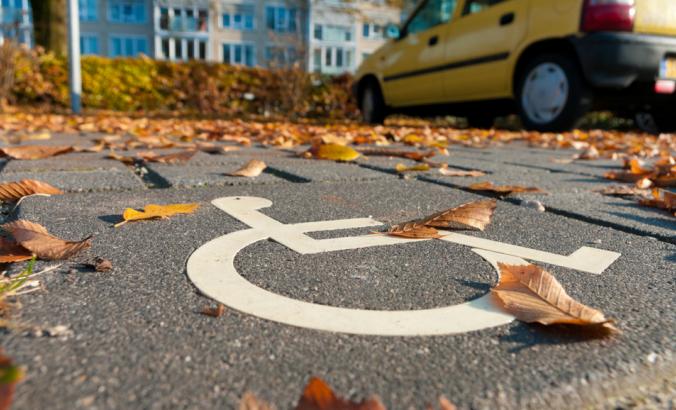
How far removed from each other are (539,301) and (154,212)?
37.5 inches

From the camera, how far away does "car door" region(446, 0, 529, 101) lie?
19.0ft

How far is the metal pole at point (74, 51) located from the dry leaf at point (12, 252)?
26.9 ft

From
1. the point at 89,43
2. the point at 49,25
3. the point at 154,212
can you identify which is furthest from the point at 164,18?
the point at 154,212

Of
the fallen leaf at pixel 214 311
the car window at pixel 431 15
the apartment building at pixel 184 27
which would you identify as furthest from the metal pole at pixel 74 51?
the apartment building at pixel 184 27

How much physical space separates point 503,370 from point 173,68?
13.2 meters

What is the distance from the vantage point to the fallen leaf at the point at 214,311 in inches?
32.4

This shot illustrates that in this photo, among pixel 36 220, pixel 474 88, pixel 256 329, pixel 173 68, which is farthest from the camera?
pixel 173 68

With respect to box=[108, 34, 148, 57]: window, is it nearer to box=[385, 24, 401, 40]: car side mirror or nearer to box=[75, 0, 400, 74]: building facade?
box=[75, 0, 400, 74]: building facade

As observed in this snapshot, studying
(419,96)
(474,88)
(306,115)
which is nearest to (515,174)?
(474,88)

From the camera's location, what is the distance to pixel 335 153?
3.03 metres

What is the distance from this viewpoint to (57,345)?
70cm

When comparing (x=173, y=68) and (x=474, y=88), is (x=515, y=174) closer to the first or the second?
(x=474, y=88)

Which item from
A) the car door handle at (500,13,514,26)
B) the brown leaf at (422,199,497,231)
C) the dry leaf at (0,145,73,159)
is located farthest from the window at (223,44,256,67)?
the brown leaf at (422,199,497,231)

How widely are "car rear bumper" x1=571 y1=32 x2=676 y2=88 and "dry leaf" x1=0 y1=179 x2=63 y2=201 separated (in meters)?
4.65
